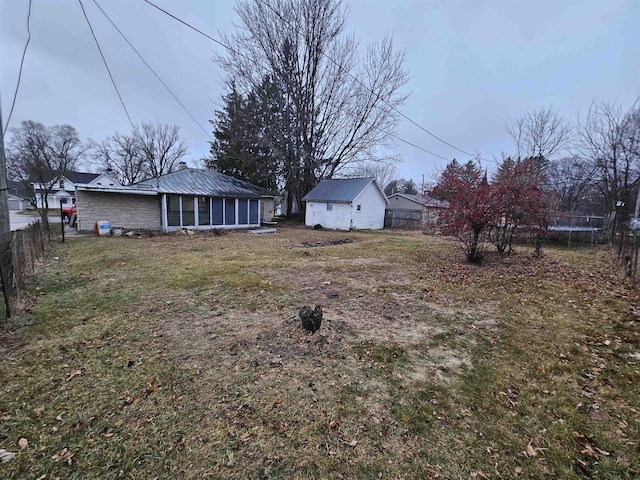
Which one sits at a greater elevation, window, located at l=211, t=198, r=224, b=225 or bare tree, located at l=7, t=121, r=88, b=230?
bare tree, located at l=7, t=121, r=88, b=230

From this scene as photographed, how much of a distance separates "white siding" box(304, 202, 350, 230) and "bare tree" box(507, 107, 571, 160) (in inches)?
569

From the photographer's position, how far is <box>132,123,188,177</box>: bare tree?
117 feet

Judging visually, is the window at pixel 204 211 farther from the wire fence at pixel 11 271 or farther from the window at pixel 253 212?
the wire fence at pixel 11 271

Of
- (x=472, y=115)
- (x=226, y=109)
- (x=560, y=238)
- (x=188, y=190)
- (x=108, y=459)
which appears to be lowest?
(x=108, y=459)

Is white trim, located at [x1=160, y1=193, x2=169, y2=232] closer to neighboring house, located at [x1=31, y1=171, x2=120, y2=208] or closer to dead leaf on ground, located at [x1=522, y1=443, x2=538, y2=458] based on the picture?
dead leaf on ground, located at [x1=522, y1=443, x2=538, y2=458]

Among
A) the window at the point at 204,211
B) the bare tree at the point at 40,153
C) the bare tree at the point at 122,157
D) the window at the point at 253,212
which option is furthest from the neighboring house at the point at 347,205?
the bare tree at the point at 122,157

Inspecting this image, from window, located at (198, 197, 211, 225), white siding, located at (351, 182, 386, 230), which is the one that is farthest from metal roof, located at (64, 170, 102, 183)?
white siding, located at (351, 182, 386, 230)

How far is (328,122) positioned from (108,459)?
954 inches

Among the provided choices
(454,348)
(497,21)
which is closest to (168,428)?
(454,348)

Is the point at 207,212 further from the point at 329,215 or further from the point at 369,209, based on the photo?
the point at 369,209

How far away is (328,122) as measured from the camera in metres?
23.3

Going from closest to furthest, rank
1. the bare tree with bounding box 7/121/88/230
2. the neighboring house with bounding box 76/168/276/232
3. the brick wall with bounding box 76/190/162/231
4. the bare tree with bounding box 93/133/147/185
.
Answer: the brick wall with bounding box 76/190/162/231 < the neighboring house with bounding box 76/168/276/232 < the bare tree with bounding box 7/121/88/230 < the bare tree with bounding box 93/133/147/185

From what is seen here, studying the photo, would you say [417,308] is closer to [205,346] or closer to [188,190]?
[205,346]

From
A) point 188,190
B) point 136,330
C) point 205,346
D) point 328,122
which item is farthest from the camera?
point 328,122
